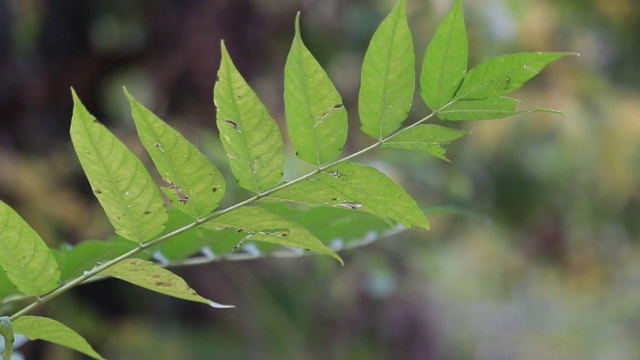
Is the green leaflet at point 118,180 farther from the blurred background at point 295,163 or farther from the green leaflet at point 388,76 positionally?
the blurred background at point 295,163

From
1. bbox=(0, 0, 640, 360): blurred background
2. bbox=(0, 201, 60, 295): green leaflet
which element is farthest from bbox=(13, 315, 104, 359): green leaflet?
bbox=(0, 0, 640, 360): blurred background

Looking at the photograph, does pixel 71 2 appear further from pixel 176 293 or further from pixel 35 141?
pixel 176 293

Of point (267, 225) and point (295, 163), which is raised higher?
point (267, 225)

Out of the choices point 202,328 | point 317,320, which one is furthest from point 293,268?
point 202,328

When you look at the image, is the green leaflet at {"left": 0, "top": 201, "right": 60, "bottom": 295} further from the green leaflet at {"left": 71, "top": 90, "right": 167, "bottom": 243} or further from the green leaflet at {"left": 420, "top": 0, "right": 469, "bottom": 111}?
the green leaflet at {"left": 420, "top": 0, "right": 469, "bottom": 111}

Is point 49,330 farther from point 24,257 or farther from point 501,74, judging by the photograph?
point 501,74

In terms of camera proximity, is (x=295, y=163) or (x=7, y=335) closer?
(x=7, y=335)

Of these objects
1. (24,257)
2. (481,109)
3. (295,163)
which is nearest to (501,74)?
(481,109)
